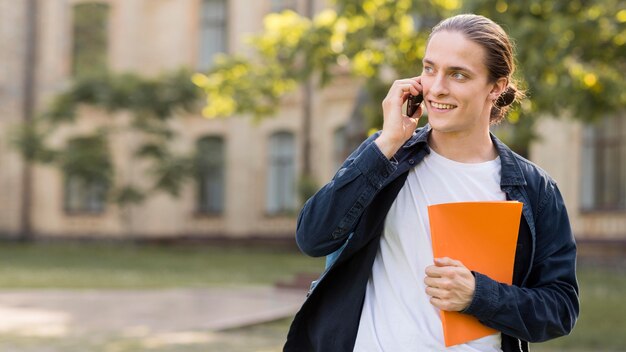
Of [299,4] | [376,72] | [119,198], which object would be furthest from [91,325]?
[299,4]

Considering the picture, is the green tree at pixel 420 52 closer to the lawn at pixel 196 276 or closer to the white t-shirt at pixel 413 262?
the lawn at pixel 196 276

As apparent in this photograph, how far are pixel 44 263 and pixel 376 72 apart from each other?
11.9 m

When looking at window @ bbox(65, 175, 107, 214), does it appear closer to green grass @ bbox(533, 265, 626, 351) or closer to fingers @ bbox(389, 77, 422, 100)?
green grass @ bbox(533, 265, 626, 351)

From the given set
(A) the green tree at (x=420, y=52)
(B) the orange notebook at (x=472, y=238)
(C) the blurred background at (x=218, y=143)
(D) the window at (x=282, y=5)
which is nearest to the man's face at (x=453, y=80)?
(B) the orange notebook at (x=472, y=238)

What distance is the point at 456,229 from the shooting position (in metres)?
2.67

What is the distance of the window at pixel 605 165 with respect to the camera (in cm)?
2088

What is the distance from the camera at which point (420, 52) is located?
43.6ft

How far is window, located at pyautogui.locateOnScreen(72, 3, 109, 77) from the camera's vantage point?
31.8 meters

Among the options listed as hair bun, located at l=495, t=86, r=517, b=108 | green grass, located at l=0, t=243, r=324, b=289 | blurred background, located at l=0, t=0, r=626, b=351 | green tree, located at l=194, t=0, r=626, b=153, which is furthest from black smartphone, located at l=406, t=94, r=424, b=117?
green grass, located at l=0, t=243, r=324, b=289

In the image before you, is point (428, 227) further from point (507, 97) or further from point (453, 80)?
point (507, 97)

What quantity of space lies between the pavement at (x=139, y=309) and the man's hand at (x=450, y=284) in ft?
27.9

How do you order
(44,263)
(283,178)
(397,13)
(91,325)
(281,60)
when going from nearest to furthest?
(91,325) → (397,13) → (281,60) → (44,263) → (283,178)

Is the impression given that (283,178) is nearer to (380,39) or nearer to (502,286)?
(380,39)

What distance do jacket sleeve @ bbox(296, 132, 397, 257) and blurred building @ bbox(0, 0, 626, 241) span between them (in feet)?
73.8
